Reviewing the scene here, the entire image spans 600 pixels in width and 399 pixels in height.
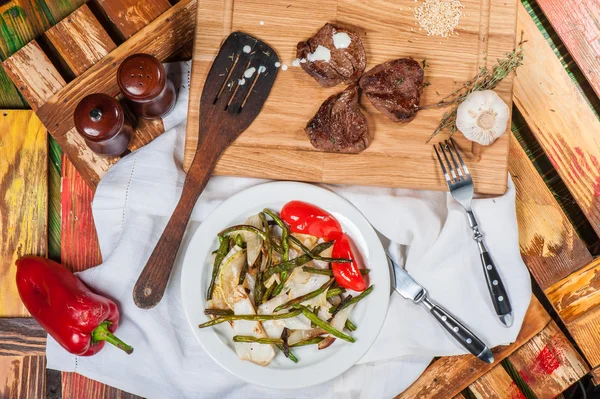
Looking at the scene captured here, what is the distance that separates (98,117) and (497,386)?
276cm

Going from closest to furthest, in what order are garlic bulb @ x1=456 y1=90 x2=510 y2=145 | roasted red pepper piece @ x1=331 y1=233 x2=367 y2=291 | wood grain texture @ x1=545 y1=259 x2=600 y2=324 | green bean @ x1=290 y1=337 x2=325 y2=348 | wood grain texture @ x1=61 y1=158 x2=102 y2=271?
garlic bulb @ x1=456 y1=90 x2=510 y2=145, roasted red pepper piece @ x1=331 y1=233 x2=367 y2=291, green bean @ x1=290 y1=337 x2=325 y2=348, wood grain texture @ x1=545 y1=259 x2=600 y2=324, wood grain texture @ x1=61 y1=158 x2=102 y2=271

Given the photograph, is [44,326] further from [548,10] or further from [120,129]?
[548,10]

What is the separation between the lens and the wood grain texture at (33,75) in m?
3.44

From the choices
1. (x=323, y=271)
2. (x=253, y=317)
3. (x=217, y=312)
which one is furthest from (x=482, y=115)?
(x=217, y=312)

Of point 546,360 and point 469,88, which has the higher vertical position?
point 469,88

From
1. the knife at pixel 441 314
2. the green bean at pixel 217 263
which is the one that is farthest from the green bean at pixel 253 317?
the knife at pixel 441 314

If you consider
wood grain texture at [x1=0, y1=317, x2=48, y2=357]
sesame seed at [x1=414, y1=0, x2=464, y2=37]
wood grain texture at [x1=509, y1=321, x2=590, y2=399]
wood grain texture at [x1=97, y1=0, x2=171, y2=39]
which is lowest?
wood grain texture at [x1=509, y1=321, x2=590, y2=399]

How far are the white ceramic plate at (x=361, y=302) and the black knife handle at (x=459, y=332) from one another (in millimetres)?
305

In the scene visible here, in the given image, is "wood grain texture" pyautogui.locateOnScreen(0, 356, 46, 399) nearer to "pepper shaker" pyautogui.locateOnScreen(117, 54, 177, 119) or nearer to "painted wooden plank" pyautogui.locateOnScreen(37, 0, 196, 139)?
"painted wooden plank" pyautogui.locateOnScreen(37, 0, 196, 139)

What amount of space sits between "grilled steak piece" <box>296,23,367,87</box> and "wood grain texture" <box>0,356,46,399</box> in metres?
2.37

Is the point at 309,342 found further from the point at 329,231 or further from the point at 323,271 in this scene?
the point at 329,231

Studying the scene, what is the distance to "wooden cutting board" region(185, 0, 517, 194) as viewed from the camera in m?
3.15

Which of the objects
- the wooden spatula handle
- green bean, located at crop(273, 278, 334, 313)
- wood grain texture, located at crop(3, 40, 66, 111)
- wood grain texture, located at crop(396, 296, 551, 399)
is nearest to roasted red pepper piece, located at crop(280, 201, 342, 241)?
green bean, located at crop(273, 278, 334, 313)

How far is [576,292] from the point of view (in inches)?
134
